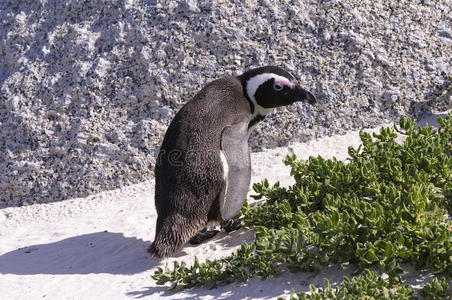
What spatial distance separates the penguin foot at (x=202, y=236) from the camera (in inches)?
159

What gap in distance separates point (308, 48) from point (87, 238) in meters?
2.61

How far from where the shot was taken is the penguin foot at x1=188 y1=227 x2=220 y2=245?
13.3 feet

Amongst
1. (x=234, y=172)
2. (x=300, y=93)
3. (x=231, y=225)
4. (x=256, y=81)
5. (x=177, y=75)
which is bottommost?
(x=231, y=225)

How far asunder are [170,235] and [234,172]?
58 centimetres

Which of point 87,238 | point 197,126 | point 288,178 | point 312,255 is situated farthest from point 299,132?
point 312,255

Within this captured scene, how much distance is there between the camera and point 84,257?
159 inches

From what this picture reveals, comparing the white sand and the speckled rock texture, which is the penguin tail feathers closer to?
the white sand

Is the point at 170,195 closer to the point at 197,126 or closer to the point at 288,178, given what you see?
the point at 197,126

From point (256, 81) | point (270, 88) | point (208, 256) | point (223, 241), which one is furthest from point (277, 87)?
point (208, 256)

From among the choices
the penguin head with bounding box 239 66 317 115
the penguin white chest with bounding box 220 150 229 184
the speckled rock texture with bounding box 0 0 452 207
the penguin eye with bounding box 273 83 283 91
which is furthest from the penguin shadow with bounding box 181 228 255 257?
the speckled rock texture with bounding box 0 0 452 207

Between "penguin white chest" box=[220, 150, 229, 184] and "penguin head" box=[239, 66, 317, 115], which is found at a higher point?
"penguin head" box=[239, 66, 317, 115]

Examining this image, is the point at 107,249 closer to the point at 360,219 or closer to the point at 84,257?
the point at 84,257

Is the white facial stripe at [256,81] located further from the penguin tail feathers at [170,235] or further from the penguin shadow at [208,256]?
the penguin tail feathers at [170,235]

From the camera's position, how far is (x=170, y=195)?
12.1ft
